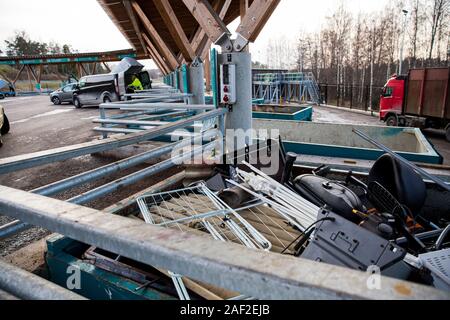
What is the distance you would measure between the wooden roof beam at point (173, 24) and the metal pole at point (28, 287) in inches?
252

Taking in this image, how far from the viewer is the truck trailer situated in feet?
39.0

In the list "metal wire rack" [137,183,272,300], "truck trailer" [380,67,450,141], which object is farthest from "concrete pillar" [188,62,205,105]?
"truck trailer" [380,67,450,141]

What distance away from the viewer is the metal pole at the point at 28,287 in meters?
1.04

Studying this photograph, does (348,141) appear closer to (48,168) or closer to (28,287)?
(48,168)

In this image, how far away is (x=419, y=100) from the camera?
1277 centimetres

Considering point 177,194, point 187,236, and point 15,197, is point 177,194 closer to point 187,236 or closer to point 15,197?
point 15,197

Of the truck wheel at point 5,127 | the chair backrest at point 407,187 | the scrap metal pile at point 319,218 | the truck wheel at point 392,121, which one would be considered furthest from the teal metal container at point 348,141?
the truck wheel at point 5,127

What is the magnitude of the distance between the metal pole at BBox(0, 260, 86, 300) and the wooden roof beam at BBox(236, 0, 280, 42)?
387 cm

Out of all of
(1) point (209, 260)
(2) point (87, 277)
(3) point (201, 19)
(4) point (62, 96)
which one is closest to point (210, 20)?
(3) point (201, 19)

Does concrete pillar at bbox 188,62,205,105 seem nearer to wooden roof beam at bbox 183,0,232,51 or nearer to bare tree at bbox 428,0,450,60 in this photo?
wooden roof beam at bbox 183,0,232,51

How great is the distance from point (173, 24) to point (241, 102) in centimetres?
356

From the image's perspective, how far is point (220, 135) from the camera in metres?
4.27

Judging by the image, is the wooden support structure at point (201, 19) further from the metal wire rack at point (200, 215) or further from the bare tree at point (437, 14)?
the bare tree at point (437, 14)
